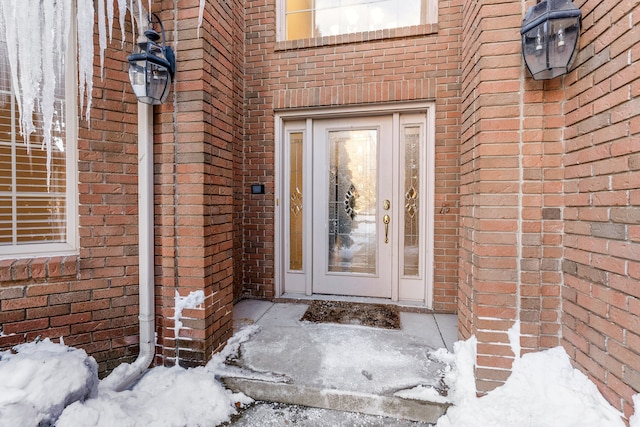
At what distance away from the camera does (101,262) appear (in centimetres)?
209

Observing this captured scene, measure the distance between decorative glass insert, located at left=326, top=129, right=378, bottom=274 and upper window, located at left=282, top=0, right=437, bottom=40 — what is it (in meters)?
1.19

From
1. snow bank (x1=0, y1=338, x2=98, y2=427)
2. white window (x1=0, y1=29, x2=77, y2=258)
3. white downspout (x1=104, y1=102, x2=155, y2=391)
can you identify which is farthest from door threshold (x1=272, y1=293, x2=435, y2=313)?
white window (x1=0, y1=29, x2=77, y2=258)

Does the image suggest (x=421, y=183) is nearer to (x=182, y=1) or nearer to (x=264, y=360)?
(x=264, y=360)

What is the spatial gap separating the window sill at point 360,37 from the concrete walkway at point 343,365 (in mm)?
2966

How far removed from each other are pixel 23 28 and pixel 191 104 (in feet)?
3.35

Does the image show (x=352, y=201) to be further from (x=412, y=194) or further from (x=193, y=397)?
(x=193, y=397)

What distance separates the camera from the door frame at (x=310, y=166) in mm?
3223

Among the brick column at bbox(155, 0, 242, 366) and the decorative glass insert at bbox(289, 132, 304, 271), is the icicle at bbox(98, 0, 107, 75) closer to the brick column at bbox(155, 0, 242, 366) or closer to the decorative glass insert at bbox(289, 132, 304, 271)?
the brick column at bbox(155, 0, 242, 366)

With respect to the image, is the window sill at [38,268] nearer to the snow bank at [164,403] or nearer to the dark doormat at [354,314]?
the snow bank at [164,403]

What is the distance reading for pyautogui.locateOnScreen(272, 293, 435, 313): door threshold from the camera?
322cm

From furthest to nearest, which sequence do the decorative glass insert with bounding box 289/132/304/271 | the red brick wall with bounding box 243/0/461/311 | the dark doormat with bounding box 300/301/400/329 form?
the decorative glass insert with bounding box 289/132/304/271 → the red brick wall with bounding box 243/0/461/311 → the dark doormat with bounding box 300/301/400/329

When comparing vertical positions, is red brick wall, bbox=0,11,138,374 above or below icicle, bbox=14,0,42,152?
below

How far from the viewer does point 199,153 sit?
2139mm

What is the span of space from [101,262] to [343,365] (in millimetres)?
1859
